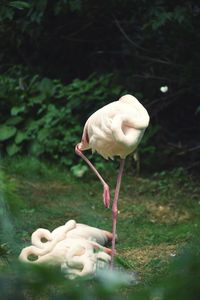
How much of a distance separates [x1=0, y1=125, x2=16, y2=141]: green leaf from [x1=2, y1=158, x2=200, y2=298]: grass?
38 centimetres

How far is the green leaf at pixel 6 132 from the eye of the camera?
795 cm

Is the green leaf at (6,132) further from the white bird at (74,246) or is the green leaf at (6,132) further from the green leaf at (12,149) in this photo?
the white bird at (74,246)

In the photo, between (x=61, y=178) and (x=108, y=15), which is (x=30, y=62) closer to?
(x=108, y=15)

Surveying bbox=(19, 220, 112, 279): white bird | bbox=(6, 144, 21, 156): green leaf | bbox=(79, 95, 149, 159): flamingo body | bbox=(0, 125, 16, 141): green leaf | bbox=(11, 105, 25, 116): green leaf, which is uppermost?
bbox=(79, 95, 149, 159): flamingo body

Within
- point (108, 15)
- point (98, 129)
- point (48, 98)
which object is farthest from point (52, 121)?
point (98, 129)

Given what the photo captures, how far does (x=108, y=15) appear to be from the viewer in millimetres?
8195

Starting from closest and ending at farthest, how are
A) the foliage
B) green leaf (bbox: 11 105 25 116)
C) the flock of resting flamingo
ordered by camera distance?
the flock of resting flamingo, the foliage, green leaf (bbox: 11 105 25 116)

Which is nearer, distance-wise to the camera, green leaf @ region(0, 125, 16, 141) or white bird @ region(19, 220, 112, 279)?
white bird @ region(19, 220, 112, 279)

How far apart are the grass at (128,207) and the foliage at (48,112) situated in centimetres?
23

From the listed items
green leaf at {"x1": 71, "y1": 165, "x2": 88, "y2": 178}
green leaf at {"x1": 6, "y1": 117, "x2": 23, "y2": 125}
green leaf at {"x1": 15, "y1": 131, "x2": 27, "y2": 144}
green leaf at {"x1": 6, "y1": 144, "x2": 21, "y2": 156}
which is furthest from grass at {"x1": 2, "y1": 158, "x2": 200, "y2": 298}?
green leaf at {"x1": 6, "y1": 117, "x2": 23, "y2": 125}

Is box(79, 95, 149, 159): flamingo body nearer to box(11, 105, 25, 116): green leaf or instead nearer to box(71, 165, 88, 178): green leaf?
box(71, 165, 88, 178): green leaf

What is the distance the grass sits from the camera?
499 centimetres

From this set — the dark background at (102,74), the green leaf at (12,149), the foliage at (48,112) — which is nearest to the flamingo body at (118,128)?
the dark background at (102,74)

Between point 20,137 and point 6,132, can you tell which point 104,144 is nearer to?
point 20,137
